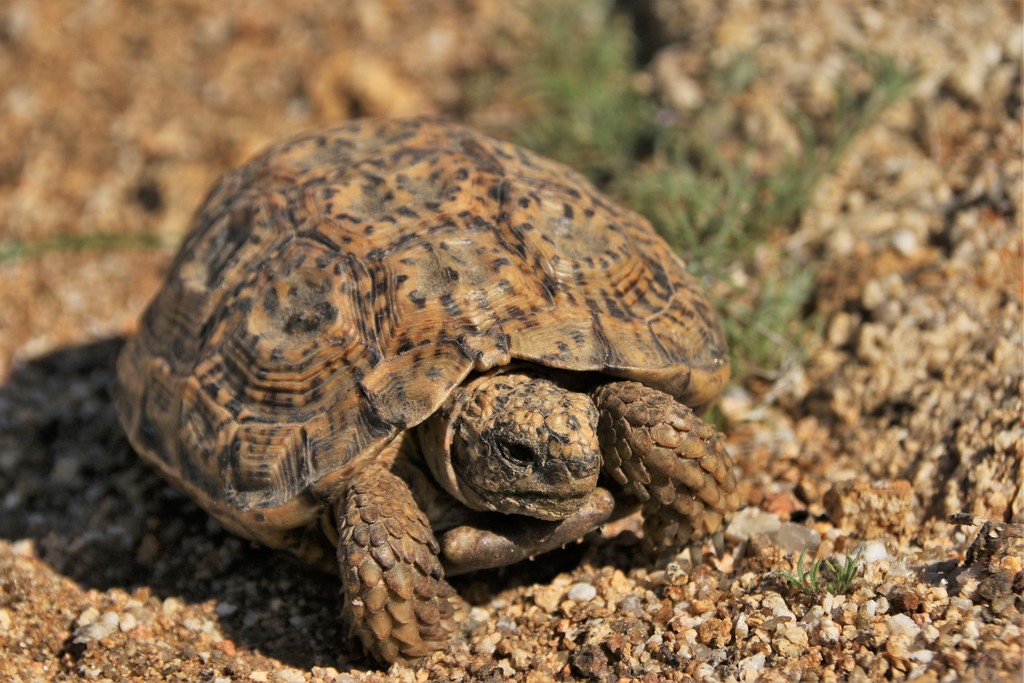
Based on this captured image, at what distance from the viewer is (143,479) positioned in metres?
4.62

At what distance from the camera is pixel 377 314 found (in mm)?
3588

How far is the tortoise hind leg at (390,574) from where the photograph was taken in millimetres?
3252

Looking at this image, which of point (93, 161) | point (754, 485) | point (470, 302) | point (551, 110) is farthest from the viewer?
point (93, 161)

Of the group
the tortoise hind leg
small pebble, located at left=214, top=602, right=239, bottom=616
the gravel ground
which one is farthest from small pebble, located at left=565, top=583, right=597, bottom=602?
small pebble, located at left=214, top=602, right=239, bottom=616

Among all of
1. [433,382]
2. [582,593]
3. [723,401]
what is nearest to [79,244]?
[433,382]

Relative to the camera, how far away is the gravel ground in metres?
3.40

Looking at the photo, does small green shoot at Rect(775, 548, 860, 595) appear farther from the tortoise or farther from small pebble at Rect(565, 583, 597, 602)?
small pebble at Rect(565, 583, 597, 602)

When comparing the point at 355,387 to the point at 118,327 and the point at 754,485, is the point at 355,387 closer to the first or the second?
the point at 754,485

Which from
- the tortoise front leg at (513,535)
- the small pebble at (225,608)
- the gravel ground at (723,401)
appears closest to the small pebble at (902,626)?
the gravel ground at (723,401)

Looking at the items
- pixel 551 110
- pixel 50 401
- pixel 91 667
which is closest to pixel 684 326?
pixel 91 667

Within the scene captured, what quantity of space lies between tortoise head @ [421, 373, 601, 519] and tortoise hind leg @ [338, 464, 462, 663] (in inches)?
8.4

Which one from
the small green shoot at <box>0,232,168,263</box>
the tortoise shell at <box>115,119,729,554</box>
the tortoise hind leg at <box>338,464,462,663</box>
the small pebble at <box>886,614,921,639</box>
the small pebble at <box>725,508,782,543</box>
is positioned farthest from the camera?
the small green shoot at <box>0,232,168,263</box>

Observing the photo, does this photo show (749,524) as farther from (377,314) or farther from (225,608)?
(225,608)

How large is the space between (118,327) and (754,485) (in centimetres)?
356
